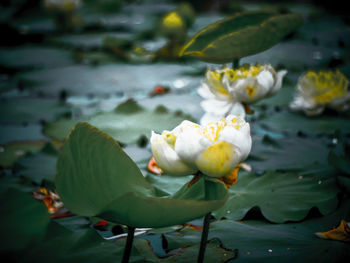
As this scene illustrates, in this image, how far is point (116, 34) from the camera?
307cm

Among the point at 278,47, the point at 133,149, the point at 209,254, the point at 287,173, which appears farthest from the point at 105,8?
the point at 209,254

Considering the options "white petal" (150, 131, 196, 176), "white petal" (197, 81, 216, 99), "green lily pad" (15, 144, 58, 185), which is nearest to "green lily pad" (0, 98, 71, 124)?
"green lily pad" (15, 144, 58, 185)

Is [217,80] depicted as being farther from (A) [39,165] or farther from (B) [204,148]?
(A) [39,165]

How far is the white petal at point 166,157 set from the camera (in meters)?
0.62

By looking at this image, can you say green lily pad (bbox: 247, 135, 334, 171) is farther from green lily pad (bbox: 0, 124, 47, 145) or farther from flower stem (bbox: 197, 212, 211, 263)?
green lily pad (bbox: 0, 124, 47, 145)

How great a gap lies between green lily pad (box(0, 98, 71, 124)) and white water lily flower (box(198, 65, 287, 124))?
2.49 ft

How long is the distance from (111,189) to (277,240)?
35 cm

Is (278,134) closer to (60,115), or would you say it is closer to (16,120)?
(60,115)

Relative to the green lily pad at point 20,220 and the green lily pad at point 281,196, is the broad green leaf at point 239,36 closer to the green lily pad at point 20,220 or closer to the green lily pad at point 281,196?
the green lily pad at point 281,196

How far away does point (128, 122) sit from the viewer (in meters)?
1.41

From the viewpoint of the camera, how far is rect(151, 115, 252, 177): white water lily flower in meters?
0.58

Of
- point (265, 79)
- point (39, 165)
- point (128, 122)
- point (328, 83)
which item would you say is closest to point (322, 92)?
point (328, 83)

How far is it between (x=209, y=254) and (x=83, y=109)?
3.65ft

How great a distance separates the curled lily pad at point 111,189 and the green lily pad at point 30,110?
1.02 metres
